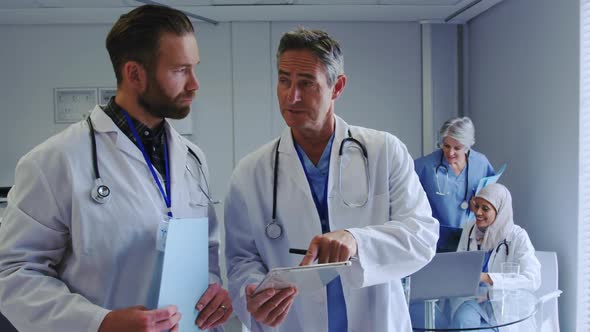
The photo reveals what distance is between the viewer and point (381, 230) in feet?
4.80

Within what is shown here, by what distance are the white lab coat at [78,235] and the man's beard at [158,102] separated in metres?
0.10

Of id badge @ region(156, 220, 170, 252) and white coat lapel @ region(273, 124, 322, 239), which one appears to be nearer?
id badge @ region(156, 220, 170, 252)

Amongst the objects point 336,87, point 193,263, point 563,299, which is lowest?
point 563,299

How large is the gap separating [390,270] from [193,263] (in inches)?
21.4

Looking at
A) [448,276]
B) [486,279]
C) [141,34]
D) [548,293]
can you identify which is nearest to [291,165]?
[141,34]

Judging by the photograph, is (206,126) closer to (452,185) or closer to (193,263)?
(452,185)

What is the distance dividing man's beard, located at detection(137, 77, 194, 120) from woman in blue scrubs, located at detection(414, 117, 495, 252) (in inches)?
103

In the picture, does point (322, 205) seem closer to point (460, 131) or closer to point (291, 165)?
point (291, 165)

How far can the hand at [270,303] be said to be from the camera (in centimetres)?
130

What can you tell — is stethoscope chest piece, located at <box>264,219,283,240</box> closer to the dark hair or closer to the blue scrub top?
the dark hair

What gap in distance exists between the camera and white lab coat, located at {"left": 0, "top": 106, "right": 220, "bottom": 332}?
119cm

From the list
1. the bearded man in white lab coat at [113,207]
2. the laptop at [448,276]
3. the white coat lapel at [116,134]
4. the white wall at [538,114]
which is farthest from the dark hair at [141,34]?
the white wall at [538,114]

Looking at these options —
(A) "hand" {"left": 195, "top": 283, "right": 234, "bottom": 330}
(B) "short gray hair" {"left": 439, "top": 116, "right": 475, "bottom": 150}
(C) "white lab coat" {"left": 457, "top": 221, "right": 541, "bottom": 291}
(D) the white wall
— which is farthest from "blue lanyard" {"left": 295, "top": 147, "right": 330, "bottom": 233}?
A: (B) "short gray hair" {"left": 439, "top": 116, "right": 475, "bottom": 150}

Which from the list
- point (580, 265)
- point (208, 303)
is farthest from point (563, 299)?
point (208, 303)
